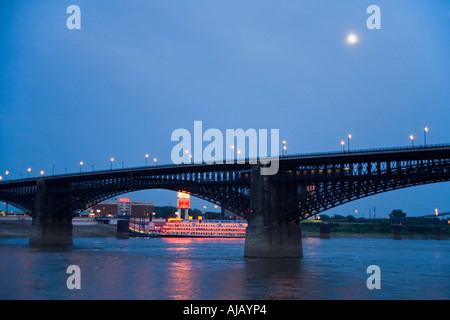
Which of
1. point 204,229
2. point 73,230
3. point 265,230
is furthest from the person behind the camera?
point 204,229

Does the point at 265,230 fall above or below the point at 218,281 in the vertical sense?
above

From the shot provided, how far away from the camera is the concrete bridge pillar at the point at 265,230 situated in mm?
70881

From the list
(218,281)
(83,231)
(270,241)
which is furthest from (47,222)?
(218,281)

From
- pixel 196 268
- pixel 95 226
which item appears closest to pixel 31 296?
pixel 196 268

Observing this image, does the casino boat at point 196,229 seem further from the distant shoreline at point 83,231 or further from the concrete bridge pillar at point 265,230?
the concrete bridge pillar at point 265,230

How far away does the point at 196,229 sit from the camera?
18825 centimetres

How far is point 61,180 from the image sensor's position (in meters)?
112

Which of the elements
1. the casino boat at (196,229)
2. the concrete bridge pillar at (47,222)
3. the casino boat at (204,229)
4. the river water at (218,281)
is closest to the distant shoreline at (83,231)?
the casino boat at (196,229)

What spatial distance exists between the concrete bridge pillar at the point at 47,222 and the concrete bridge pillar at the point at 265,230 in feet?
177

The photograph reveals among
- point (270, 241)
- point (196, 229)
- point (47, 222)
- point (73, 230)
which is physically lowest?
point (196, 229)

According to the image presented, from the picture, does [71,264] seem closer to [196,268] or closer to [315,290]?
[196,268]

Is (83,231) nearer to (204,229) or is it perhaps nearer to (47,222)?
(204,229)

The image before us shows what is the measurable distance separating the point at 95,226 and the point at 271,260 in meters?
122

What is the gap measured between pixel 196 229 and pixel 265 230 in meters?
119
